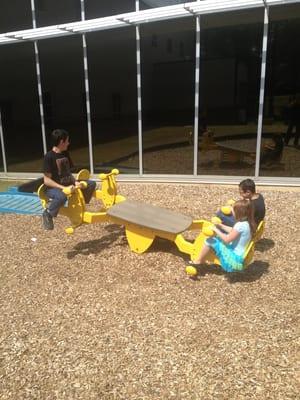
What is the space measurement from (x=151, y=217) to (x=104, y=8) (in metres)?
6.02

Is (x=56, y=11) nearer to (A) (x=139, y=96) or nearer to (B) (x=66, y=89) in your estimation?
(B) (x=66, y=89)

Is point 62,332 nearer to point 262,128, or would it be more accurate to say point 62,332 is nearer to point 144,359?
point 144,359

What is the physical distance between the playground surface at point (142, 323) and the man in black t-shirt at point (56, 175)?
0.60m

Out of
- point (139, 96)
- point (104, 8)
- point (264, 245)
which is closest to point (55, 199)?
point (264, 245)

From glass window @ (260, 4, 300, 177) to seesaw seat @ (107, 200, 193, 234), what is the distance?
165 inches

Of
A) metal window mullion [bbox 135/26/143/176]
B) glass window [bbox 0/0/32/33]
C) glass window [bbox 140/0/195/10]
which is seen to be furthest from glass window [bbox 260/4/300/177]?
glass window [bbox 0/0/32/33]

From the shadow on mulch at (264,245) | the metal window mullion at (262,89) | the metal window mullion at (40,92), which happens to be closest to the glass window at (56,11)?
the metal window mullion at (40,92)

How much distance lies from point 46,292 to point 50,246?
1322 millimetres

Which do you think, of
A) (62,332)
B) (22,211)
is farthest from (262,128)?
(62,332)

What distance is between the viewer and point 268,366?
293cm

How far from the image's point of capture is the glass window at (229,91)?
7.90 m

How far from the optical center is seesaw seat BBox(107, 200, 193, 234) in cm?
457

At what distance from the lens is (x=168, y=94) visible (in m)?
8.93

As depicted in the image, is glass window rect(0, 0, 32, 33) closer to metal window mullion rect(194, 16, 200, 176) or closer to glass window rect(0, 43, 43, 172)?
glass window rect(0, 43, 43, 172)
